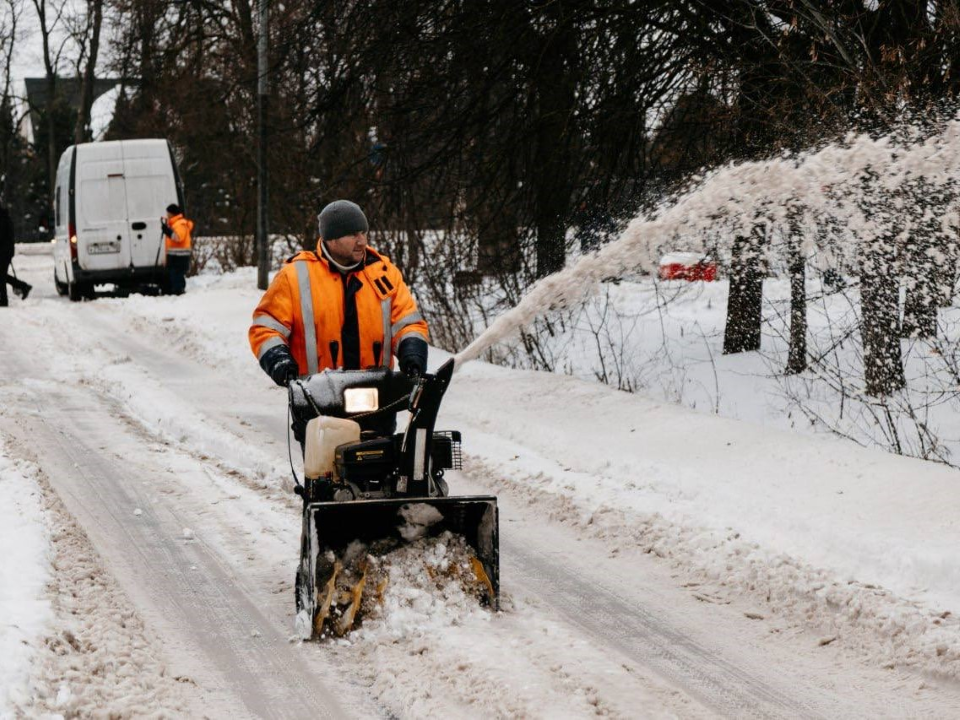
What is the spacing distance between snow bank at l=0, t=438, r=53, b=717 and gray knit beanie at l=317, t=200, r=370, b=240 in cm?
190

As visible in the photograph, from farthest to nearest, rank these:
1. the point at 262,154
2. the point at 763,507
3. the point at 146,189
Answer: the point at 146,189 → the point at 262,154 → the point at 763,507

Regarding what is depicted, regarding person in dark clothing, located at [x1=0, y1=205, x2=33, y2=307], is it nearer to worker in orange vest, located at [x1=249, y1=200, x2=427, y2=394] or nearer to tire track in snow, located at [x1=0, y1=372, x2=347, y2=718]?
tire track in snow, located at [x1=0, y1=372, x2=347, y2=718]

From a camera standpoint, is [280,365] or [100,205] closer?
[280,365]

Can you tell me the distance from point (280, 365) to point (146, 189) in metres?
17.2

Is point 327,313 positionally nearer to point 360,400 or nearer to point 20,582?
point 360,400

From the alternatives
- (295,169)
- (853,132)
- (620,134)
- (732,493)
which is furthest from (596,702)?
(295,169)

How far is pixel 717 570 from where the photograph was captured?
561 centimetres

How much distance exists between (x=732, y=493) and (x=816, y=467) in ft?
2.21

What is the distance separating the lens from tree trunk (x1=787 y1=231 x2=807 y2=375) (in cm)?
917

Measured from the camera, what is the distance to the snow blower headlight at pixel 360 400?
4715 millimetres

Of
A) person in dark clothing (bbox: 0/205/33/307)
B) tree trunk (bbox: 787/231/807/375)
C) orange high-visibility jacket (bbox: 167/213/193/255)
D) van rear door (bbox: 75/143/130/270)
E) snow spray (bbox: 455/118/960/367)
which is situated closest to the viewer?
snow spray (bbox: 455/118/960/367)

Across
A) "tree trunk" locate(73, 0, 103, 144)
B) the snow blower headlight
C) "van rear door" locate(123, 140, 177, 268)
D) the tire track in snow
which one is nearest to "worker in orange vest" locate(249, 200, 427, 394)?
the snow blower headlight

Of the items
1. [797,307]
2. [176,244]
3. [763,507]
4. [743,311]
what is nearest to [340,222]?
[763,507]

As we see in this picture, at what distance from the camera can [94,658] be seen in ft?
14.1
